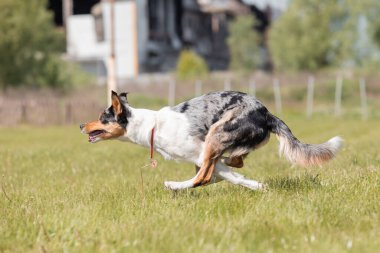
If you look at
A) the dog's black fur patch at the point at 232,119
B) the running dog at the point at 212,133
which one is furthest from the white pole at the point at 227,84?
the dog's black fur patch at the point at 232,119

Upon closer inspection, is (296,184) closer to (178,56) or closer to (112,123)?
(112,123)

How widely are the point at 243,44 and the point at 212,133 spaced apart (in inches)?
2307

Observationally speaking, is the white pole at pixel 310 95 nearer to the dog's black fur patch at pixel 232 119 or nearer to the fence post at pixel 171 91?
the fence post at pixel 171 91

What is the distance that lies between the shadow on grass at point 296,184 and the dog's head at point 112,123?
1.87m

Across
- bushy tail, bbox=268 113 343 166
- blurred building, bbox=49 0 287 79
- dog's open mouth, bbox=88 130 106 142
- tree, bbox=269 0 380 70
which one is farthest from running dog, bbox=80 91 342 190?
blurred building, bbox=49 0 287 79

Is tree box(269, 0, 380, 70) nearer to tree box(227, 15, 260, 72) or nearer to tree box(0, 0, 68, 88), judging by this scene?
tree box(227, 15, 260, 72)

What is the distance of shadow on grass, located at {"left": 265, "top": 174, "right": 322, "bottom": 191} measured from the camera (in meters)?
6.88

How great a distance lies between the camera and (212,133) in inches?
265

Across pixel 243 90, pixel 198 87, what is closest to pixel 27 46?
pixel 198 87

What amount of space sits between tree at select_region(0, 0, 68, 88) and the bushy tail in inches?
1302

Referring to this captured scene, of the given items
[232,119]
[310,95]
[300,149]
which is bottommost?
[310,95]

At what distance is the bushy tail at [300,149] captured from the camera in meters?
6.92

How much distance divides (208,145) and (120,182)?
2.61 m

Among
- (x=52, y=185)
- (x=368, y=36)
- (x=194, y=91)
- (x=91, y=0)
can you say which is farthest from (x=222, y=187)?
(x=91, y=0)
